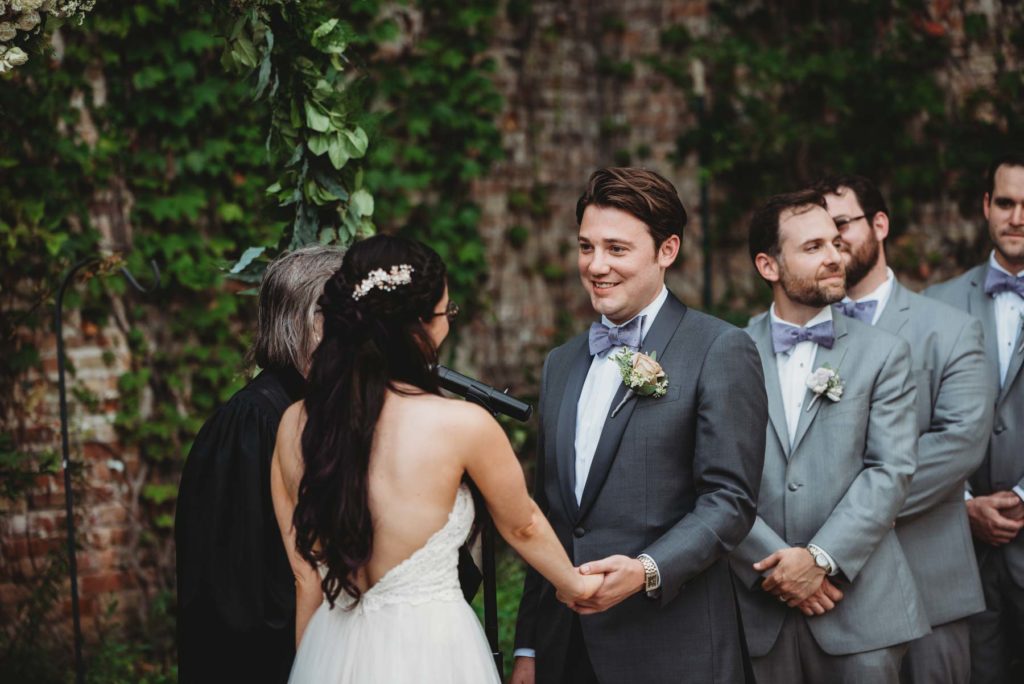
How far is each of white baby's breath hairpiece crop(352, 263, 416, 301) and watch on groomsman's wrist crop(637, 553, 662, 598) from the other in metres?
0.94

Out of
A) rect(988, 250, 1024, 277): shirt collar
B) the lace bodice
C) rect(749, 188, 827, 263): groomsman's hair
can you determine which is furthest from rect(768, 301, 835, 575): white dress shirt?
the lace bodice

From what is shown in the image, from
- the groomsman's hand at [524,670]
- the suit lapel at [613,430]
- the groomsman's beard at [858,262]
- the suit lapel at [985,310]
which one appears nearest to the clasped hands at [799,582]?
the suit lapel at [613,430]

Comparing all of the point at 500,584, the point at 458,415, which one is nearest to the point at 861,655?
the point at 458,415

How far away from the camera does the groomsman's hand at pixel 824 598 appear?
329cm

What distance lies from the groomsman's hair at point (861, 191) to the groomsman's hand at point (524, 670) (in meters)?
2.20

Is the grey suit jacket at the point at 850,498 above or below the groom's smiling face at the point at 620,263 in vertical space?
below

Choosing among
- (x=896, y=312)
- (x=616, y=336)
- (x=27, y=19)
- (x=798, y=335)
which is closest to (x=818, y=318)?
(x=798, y=335)

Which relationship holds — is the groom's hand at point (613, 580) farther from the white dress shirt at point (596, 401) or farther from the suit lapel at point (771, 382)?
the suit lapel at point (771, 382)

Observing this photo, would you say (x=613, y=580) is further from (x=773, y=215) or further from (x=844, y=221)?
(x=844, y=221)

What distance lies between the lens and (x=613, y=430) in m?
2.97

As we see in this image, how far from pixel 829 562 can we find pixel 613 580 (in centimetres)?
87

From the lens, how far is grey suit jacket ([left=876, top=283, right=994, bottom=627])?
3.66 metres

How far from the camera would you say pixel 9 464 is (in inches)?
200

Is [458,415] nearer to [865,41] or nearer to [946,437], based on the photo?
[946,437]
